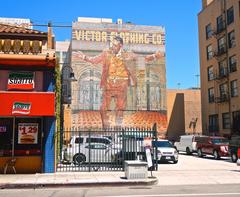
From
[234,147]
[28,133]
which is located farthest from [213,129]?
[28,133]

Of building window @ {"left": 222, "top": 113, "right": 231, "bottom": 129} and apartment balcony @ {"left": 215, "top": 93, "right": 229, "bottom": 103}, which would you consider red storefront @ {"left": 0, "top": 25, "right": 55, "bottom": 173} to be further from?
apartment balcony @ {"left": 215, "top": 93, "right": 229, "bottom": 103}

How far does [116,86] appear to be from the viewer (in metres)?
78.9

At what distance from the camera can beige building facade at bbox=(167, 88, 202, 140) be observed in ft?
255

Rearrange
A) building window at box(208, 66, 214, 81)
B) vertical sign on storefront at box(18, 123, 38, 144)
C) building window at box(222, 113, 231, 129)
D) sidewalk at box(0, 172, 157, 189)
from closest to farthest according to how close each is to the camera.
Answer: sidewalk at box(0, 172, 157, 189) < vertical sign on storefront at box(18, 123, 38, 144) < building window at box(222, 113, 231, 129) < building window at box(208, 66, 214, 81)

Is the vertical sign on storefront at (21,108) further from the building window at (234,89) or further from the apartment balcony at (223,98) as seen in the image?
the apartment balcony at (223,98)

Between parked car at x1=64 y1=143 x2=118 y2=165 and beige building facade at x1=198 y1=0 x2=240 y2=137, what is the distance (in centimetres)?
2835

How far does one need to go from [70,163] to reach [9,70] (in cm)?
685

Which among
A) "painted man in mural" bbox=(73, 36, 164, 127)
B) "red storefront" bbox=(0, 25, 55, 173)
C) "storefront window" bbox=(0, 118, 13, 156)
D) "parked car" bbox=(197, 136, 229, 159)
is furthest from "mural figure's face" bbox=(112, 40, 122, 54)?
"storefront window" bbox=(0, 118, 13, 156)

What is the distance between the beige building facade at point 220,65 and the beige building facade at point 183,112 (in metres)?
16.7

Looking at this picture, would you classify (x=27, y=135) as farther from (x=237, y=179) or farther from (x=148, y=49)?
(x=148, y=49)

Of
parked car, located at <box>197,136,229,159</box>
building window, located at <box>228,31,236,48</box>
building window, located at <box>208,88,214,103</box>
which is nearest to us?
parked car, located at <box>197,136,229,159</box>

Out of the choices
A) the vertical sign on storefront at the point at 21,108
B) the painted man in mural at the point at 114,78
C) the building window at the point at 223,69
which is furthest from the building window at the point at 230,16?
the vertical sign on storefront at the point at 21,108

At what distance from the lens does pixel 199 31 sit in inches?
2490

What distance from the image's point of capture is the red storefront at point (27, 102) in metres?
18.8
